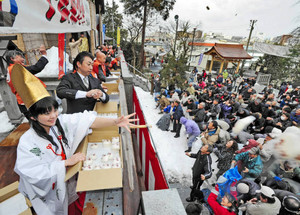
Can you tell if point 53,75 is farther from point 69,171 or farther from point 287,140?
point 287,140

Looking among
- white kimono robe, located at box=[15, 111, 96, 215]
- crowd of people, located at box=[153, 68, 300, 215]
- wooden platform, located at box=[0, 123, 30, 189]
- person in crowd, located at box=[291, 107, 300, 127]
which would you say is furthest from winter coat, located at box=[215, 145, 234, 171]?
wooden platform, located at box=[0, 123, 30, 189]

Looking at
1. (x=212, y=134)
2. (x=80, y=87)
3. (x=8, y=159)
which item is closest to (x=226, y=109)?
(x=212, y=134)

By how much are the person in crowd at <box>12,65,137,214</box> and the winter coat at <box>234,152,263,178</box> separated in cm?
381

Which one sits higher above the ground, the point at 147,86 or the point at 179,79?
the point at 179,79

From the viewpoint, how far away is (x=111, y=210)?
165 cm

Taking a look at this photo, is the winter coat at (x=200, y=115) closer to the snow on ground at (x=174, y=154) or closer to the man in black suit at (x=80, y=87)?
the snow on ground at (x=174, y=154)

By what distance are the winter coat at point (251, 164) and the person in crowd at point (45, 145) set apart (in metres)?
3.81

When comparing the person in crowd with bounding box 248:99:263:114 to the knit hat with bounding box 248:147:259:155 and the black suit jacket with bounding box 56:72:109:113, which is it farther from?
the black suit jacket with bounding box 56:72:109:113

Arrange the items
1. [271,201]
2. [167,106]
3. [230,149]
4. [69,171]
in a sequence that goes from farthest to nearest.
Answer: [167,106] < [230,149] < [271,201] < [69,171]

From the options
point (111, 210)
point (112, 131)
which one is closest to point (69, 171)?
point (111, 210)

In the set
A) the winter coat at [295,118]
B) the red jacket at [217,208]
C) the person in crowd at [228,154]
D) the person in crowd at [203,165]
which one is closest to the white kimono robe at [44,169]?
the red jacket at [217,208]

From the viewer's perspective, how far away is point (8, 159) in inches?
108

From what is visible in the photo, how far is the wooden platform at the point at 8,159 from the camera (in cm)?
244

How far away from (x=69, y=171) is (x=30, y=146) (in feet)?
1.48
